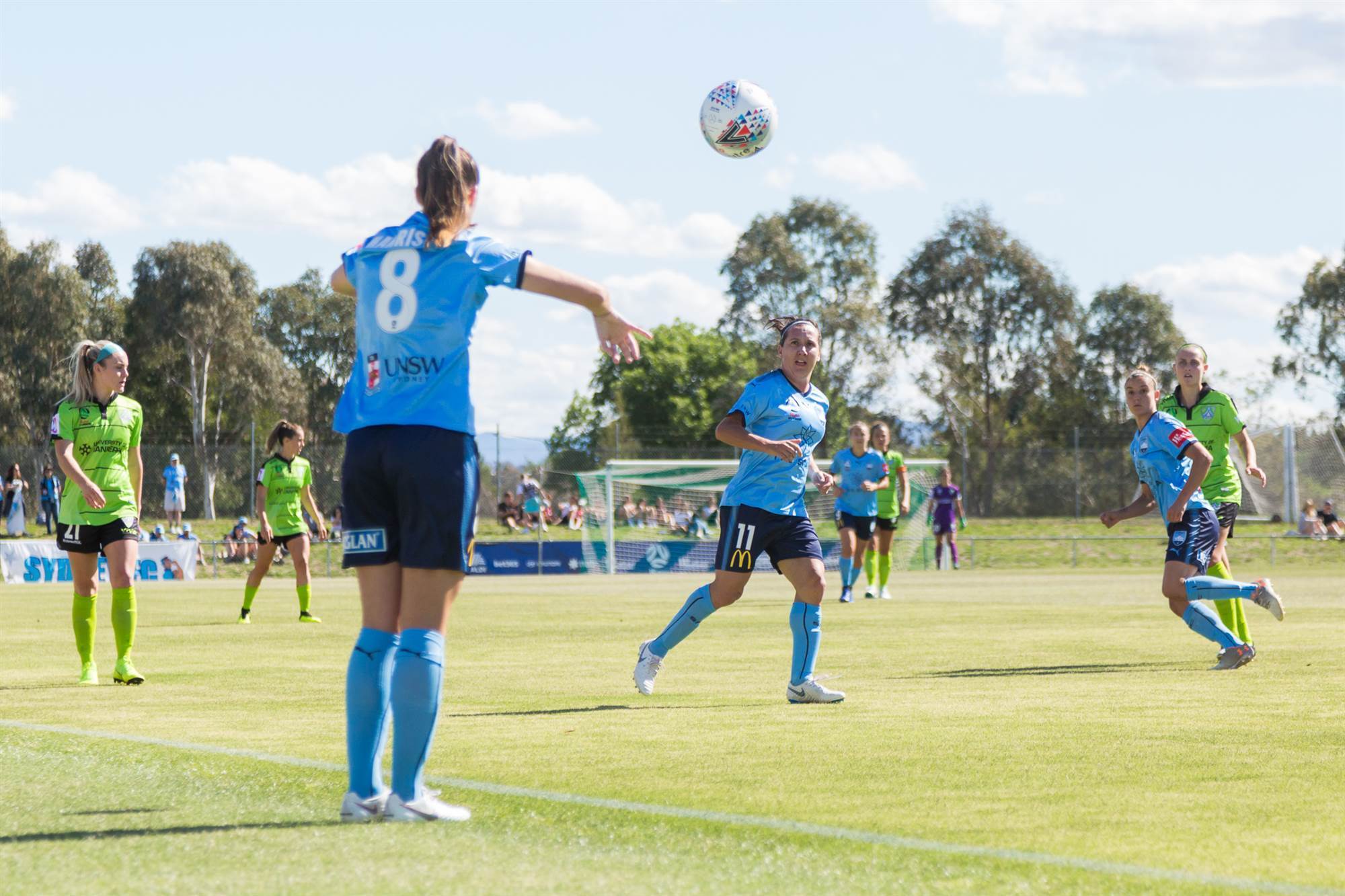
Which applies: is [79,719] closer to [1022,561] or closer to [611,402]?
[1022,561]

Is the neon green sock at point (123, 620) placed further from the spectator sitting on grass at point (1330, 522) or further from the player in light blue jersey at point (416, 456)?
the spectator sitting on grass at point (1330, 522)

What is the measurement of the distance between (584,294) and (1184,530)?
22.7 ft

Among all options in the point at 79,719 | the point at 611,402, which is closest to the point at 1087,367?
the point at 611,402

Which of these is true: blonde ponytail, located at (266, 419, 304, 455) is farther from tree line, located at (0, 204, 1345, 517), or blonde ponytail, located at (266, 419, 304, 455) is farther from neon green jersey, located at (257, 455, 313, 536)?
tree line, located at (0, 204, 1345, 517)

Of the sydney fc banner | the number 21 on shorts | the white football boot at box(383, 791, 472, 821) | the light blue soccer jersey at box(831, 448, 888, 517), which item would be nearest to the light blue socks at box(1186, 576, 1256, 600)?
the number 21 on shorts

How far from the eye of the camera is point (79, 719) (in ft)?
26.2

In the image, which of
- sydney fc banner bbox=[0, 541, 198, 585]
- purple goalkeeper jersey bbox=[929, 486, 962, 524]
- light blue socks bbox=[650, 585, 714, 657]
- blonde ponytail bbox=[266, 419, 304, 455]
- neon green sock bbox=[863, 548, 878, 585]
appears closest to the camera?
light blue socks bbox=[650, 585, 714, 657]

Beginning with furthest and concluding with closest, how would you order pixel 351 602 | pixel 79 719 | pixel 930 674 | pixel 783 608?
pixel 351 602, pixel 783 608, pixel 930 674, pixel 79 719

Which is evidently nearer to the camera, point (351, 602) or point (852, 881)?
point (852, 881)

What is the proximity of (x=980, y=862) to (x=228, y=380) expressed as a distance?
2543 inches

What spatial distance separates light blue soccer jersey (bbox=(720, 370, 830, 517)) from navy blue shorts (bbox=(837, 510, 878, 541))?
11.2 m

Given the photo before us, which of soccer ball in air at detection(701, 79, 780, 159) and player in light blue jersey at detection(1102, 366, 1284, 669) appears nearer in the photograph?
player in light blue jersey at detection(1102, 366, 1284, 669)

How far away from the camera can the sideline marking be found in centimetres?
423

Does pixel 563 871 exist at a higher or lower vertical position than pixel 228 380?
lower
